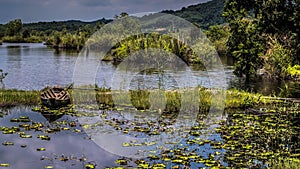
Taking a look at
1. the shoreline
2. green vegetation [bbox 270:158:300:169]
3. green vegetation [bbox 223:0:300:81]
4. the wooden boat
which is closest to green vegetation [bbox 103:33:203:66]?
green vegetation [bbox 223:0:300:81]

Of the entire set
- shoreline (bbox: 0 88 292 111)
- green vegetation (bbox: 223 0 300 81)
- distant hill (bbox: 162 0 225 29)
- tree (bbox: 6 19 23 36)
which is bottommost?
shoreline (bbox: 0 88 292 111)

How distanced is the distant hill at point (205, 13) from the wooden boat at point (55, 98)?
245 feet

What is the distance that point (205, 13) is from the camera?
324ft

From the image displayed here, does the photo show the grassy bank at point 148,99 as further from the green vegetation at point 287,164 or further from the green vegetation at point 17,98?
the green vegetation at point 287,164

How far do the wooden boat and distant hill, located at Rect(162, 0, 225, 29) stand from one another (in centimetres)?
7481

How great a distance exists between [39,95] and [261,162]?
9.29 m

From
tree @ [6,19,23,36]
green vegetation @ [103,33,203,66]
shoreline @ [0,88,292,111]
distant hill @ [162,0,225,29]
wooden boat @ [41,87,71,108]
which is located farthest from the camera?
distant hill @ [162,0,225,29]

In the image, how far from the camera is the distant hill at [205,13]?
89625 millimetres

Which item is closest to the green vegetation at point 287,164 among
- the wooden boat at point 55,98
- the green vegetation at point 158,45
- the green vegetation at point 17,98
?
the wooden boat at point 55,98

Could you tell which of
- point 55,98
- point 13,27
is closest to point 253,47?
point 55,98

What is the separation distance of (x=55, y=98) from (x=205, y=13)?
88.8 metres

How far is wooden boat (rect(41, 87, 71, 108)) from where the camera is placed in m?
13.6

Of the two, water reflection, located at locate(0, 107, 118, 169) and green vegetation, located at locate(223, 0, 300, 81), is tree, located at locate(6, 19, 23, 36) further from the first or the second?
water reflection, located at locate(0, 107, 118, 169)

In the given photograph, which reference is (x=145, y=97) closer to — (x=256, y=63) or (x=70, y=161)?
(x=70, y=161)
